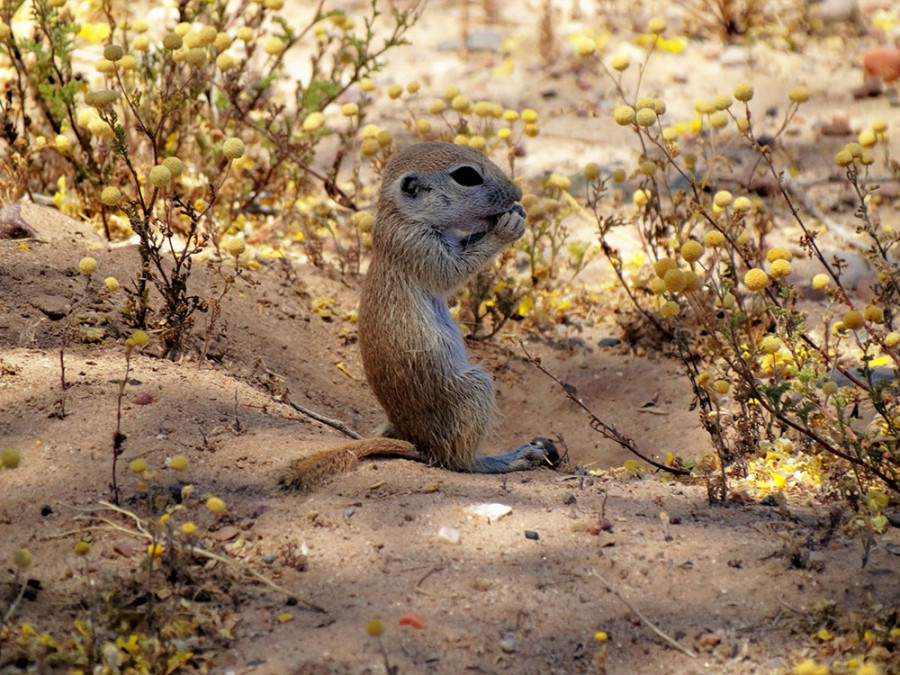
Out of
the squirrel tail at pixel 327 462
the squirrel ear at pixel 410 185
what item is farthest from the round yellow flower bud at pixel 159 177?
the squirrel ear at pixel 410 185

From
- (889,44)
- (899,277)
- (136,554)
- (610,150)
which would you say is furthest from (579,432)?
(889,44)

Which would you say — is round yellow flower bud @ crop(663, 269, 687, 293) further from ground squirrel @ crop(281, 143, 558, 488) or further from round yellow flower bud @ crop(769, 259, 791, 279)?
ground squirrel @ crop(281, 143, 558, 488)

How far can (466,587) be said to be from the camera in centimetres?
320

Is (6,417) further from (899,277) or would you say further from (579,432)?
(899,277)

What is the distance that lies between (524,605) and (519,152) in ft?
17.1

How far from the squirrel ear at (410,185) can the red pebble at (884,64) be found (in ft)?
18.5

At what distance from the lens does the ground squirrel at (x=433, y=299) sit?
449 cm

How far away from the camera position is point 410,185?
480cm

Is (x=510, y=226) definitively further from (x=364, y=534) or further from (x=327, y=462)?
(x=364, y=534)

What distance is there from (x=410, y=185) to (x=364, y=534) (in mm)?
1997

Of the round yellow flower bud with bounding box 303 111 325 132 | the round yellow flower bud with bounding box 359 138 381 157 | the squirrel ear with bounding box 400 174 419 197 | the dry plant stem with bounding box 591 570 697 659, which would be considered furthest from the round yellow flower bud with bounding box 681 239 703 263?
the round yellow flower bud with bounding box 303 111 325 132

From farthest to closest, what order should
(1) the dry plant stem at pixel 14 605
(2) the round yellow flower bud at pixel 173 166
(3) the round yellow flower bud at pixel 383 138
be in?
(3) the round yellow flower bud at pixel 383 138
(2) the round yellow flower bud at pixel 173 166
(1) the dry plant stem at pixel 14 605

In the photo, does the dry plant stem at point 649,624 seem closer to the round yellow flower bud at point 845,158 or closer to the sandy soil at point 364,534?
the sandy soil at point 364,534

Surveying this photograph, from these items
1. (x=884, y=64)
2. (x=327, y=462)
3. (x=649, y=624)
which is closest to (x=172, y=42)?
(x=327, y=462)
